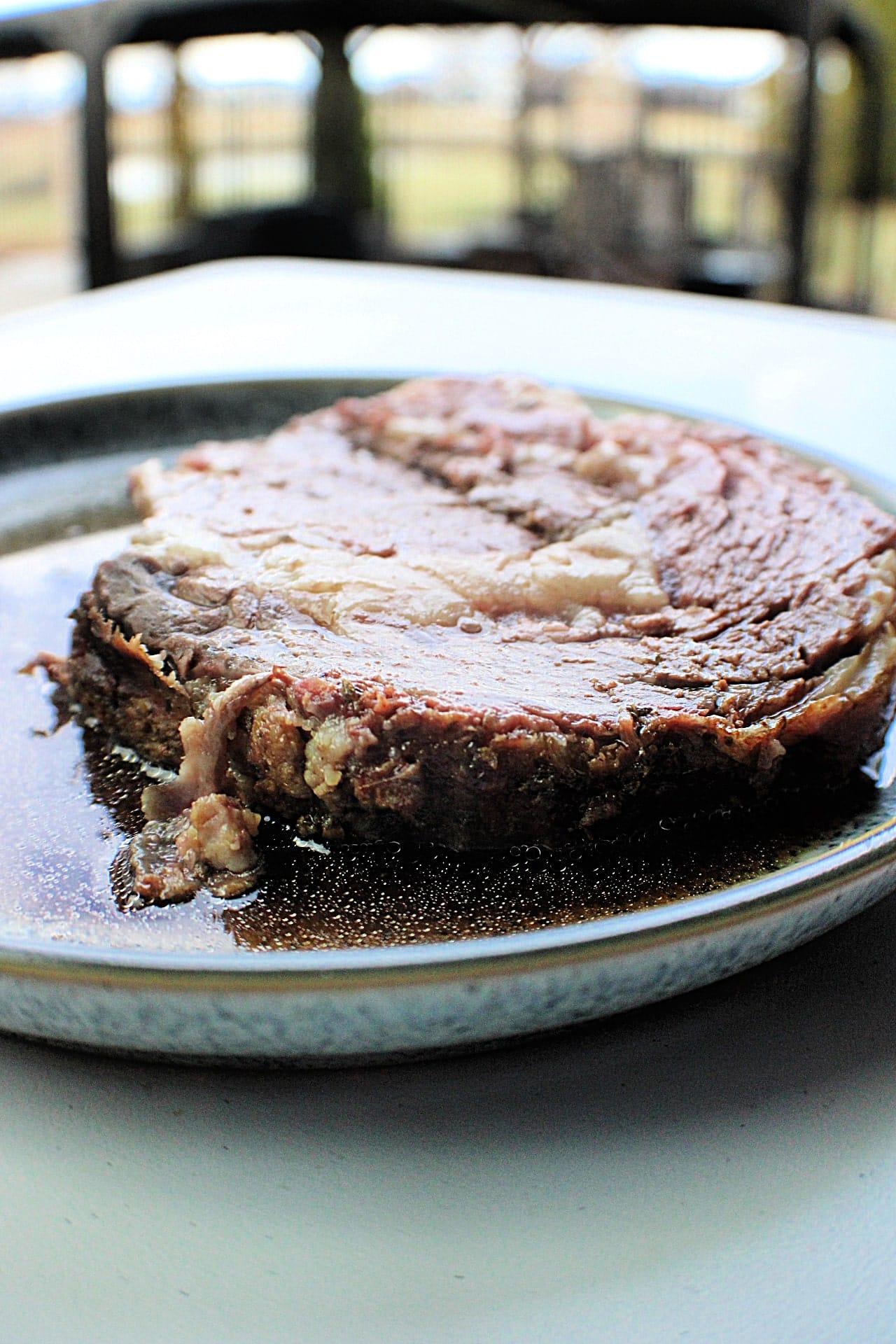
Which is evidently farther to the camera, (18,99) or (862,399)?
(18,99)

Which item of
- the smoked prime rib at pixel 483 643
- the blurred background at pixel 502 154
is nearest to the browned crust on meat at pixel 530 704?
the smoked prime rib at pixel 483 643

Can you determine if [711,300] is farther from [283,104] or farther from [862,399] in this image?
[283,104]

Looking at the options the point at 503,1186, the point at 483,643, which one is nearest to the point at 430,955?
the point at 503,1186

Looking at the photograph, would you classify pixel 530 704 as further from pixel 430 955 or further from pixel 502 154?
pixel 502 154

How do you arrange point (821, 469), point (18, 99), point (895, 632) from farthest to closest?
point (18, 99) < point (821, 469) < point (895, 632)

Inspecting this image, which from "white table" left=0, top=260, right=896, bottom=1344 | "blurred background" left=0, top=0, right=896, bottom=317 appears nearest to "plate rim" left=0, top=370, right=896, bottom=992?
"white table" left=0, top=260, right=896, bottom=1344

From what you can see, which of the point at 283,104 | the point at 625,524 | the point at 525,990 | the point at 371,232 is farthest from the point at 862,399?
the point at 283,104
